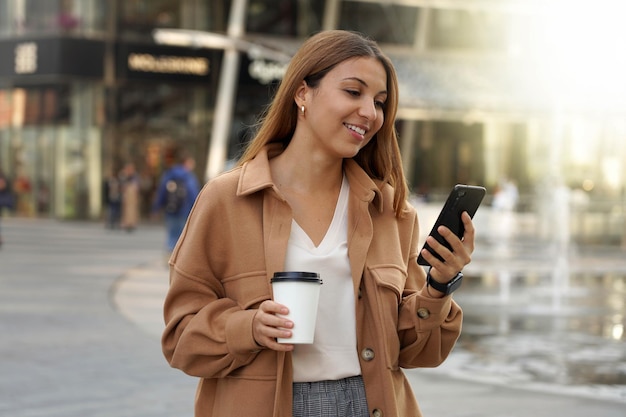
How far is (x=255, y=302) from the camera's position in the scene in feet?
9.68

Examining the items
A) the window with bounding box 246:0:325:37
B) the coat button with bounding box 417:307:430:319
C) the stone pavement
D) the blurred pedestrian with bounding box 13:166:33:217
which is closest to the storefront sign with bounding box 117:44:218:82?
the window with bounding box 246:0:325:37

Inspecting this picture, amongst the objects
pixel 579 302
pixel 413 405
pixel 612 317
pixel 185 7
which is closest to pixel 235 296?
pixel 413 405

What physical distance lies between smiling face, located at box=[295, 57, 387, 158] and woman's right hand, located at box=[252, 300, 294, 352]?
512 millimetres

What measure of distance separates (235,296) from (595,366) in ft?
21.3

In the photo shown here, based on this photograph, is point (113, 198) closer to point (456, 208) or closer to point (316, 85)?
point (316, 85)

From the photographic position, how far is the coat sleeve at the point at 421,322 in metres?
3.04

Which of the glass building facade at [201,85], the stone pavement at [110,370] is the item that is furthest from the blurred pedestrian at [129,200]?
the stone pavement at [110,370]

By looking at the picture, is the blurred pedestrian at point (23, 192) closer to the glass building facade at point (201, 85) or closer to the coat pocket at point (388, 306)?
the glass building facade at point (201, 85)

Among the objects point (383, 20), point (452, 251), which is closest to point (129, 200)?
point (383, 20)

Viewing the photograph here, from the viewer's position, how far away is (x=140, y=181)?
122 ft

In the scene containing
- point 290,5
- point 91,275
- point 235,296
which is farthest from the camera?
point 290,5

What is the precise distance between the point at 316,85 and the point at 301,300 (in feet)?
2.20

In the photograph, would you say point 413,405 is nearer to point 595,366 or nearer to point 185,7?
point 595,366

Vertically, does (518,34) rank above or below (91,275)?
above
